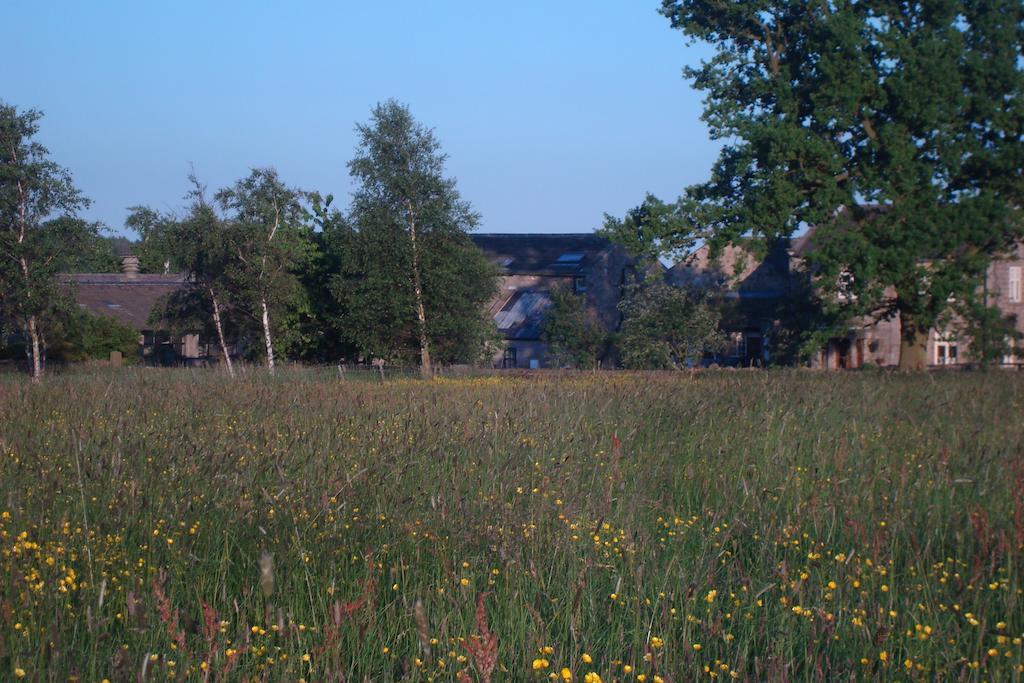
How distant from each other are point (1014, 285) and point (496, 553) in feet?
171

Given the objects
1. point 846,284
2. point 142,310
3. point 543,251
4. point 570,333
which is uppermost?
point 543,251

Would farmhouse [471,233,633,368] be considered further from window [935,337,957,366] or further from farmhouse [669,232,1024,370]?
window [935,337,957,366]

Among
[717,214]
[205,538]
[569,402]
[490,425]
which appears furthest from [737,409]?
[717,214]

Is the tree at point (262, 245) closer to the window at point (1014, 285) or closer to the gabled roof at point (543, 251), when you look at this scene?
the gabled roof at point (543, 251)

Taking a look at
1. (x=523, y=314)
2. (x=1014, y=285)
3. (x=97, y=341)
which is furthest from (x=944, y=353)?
(x=97, y=341)

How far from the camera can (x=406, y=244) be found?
2898cm

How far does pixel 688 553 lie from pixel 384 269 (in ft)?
82.4

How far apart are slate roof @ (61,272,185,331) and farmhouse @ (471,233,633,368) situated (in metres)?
16.2

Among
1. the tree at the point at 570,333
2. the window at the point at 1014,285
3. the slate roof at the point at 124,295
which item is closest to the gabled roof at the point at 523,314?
the tree at the point at 570,333

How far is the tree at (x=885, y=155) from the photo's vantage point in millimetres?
23094

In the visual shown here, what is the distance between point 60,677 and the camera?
10.8 ft

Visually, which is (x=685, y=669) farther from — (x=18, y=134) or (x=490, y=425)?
(x=18, y=134)

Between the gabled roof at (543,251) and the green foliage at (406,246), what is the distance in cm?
2380

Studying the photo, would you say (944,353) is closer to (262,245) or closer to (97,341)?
(262,245)
